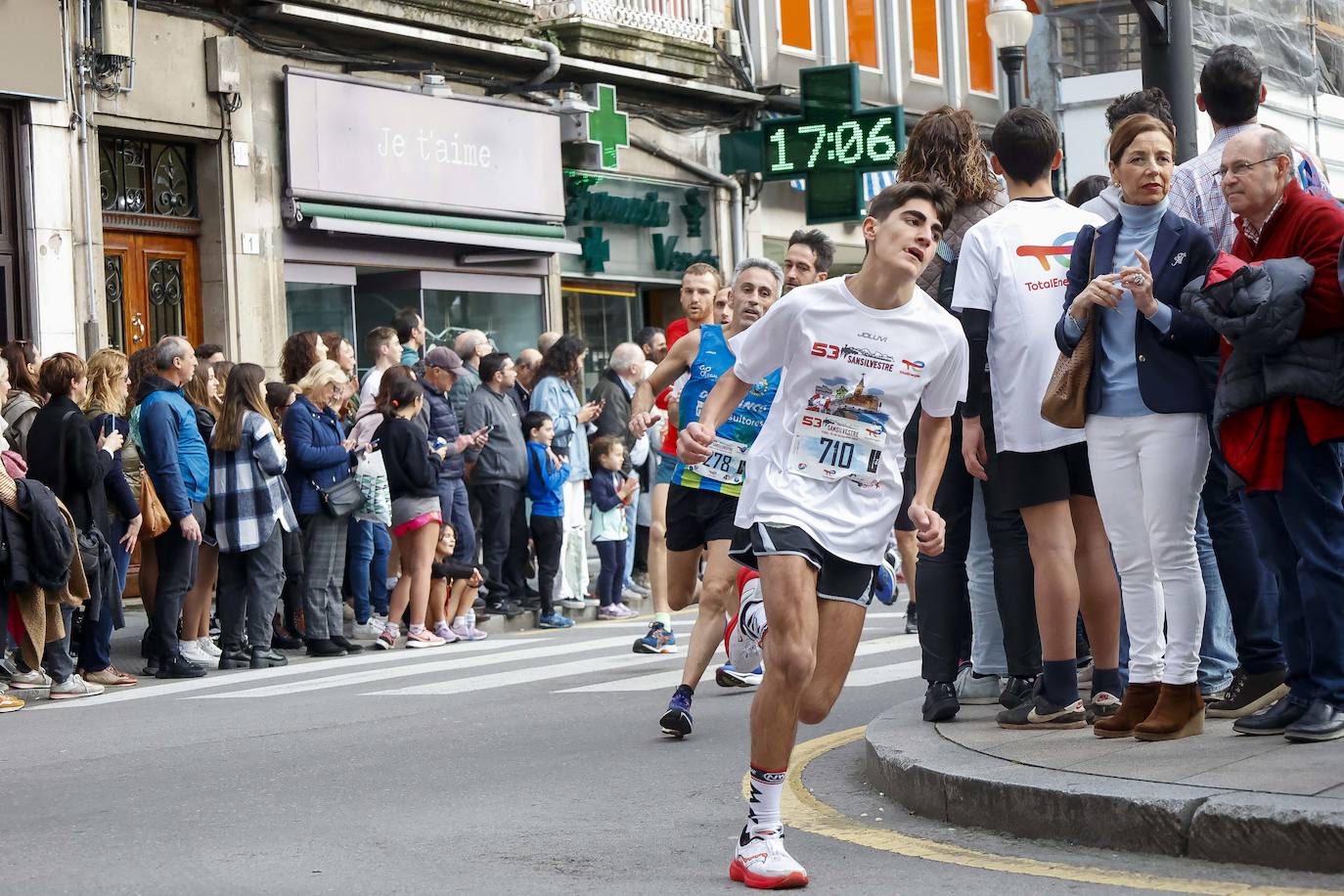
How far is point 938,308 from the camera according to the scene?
19.9 feet

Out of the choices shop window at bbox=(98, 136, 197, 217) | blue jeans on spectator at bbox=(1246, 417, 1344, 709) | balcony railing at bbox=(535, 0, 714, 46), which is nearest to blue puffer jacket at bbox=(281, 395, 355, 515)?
shop window at bbox=(98, 136, 197, 217)

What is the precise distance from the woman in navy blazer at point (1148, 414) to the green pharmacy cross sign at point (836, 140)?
15.2 meters

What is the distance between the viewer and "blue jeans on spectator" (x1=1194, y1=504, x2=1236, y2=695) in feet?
25.3

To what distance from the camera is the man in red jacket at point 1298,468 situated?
6.15m

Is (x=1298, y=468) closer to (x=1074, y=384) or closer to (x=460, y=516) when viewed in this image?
(x=1074, y=384)

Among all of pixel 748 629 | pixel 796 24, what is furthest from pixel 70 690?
pixel 796 24

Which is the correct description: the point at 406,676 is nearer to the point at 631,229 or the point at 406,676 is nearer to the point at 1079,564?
the point at 1079,564

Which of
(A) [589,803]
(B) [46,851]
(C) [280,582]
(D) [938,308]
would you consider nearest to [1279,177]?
(D) [938,308]

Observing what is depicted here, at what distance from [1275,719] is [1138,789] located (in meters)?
0.91

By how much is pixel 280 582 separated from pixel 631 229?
1215 centimetres

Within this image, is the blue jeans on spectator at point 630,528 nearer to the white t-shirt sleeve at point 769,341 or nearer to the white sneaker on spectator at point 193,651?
the white sneaker on spectator at point 193,651

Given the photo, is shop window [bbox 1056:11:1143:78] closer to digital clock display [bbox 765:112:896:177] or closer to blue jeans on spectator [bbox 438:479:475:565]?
digital clock display [bbox 765:112:896:177]

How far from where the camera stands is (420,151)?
805 inches

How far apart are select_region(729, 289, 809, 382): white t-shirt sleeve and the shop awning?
1349 centimetres
